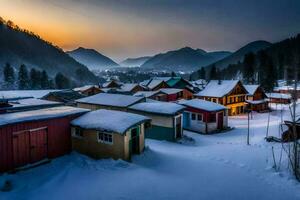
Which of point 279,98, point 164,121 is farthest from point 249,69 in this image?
→ point 164,121

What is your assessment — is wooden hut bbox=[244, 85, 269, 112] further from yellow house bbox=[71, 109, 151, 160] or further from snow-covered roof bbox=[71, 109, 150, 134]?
snow-covered roof bbox=[71, 109, 150, 134]

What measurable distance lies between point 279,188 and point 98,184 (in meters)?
9.71

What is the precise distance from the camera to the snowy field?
1338 cm

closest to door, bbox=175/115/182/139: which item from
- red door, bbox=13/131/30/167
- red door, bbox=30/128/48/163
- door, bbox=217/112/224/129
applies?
door, bbox=217/112/224/129

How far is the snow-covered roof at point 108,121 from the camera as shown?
17.5 meters

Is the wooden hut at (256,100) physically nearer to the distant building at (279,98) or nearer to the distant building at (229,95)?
the distant building at (229,95)

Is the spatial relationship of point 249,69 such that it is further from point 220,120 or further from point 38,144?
point 38,144

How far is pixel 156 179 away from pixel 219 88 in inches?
1720

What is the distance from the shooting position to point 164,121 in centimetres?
2869

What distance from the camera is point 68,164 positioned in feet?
54.7

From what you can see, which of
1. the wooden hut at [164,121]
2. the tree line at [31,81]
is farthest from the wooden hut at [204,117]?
the tree line at [31,81]

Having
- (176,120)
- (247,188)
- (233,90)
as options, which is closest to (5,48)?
(233,90)

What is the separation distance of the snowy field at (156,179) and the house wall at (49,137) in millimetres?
761

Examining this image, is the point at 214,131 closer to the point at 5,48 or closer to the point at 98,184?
the point at 98,184
